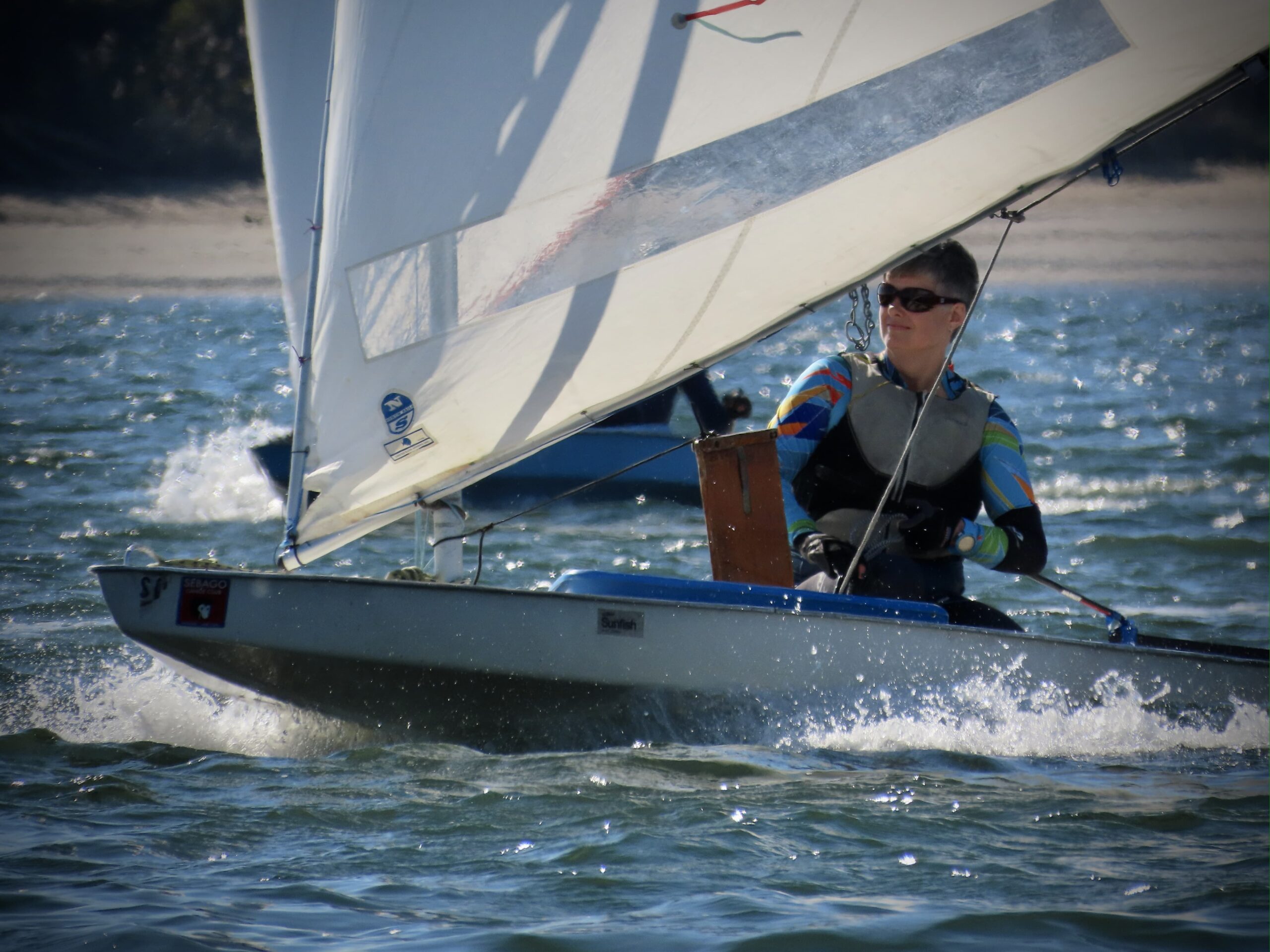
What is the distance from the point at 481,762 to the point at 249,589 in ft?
1.95

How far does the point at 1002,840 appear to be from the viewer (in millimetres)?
2631

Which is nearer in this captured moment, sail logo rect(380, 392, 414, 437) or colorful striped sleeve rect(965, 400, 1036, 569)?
sail logo rect(380, 392, 414, 437)

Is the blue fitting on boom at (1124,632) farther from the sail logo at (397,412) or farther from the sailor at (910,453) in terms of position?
the sail logo at (397,412)

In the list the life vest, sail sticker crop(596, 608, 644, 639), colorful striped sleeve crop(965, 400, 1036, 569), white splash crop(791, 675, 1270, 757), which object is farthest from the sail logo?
colorful striped sleeve crop(965, 400, 1036, 569)

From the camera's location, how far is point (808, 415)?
3.37 metres

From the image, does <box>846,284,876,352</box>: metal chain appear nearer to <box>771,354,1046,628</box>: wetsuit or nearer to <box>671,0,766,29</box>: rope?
<box>771,354,1046,628</box>: wetsuit

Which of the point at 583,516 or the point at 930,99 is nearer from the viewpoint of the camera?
the point at 930,99

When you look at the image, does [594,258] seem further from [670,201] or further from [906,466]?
[906,466]

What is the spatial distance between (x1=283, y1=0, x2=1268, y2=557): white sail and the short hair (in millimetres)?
256

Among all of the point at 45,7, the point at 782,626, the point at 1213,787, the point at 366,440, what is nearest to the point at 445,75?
the point at 366,440

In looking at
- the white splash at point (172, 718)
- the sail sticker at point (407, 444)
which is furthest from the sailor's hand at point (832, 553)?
the white splash at point (172, 718)

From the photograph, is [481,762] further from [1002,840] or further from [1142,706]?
[1142,706]

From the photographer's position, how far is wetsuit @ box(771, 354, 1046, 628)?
11.0ft

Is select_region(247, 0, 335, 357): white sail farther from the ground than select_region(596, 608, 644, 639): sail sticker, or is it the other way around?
select_region(247, 0, 335, 357): white sail
